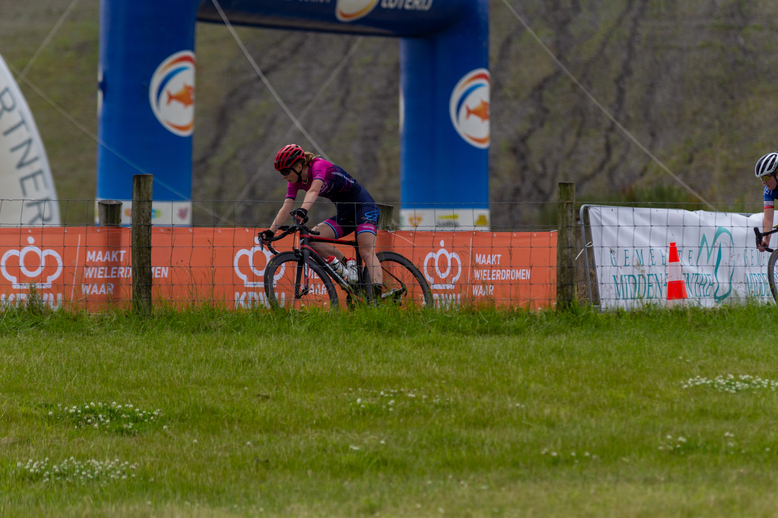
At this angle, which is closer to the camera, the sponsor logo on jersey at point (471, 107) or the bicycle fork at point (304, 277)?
the bicycle fork at point (304, 277)

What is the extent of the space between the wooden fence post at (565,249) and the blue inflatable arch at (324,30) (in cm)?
271

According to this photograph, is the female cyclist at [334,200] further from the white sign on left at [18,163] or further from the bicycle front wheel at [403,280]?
the white sign on left at [18,163]

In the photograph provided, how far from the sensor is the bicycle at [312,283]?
25.0 ft

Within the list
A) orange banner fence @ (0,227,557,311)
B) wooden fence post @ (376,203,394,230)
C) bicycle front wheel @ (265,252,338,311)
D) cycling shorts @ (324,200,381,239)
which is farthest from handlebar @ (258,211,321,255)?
wooden fence post @ (376,203,394,230)

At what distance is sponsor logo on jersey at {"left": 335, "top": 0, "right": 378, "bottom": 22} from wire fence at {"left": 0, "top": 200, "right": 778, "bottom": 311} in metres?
5.90

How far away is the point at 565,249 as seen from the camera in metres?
8.02

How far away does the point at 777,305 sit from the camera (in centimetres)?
798

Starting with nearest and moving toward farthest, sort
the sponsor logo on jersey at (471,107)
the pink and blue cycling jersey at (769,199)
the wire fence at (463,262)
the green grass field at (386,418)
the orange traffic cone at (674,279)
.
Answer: the green grass field at (386,418) → the wire fence at (463,262) → the orange traffic cone at (674,279) → the pink and blue cycling jersey at (769,199) → the sponsor logo on jersey at (471,107)

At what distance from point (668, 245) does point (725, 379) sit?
4254mm

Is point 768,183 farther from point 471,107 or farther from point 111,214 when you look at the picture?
point 471,107

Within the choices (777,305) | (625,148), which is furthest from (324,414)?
(625,148)

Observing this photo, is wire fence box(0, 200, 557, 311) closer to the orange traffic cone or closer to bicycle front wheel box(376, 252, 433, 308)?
bicycle front wheel box(376, 252, 433, 308)

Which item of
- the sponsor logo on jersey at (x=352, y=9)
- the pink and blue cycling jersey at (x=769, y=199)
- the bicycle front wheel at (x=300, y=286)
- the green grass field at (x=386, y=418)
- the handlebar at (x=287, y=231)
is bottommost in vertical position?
the green grass field at (x=386, y=418)

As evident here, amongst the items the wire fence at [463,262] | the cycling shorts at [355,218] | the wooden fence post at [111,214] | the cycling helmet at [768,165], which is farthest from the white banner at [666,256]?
the wooden fence post at [111,214]
